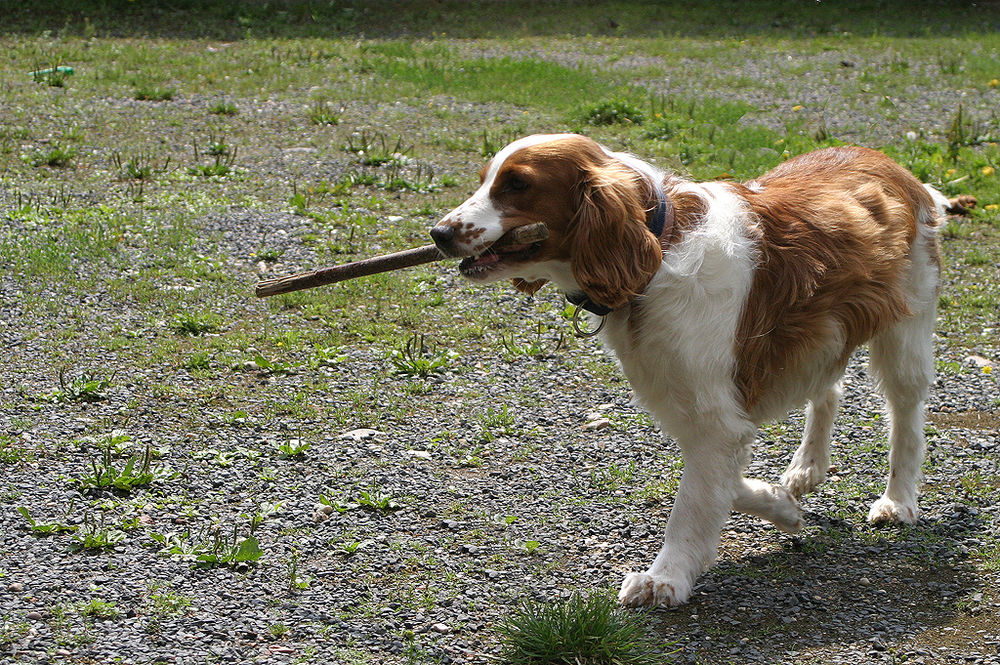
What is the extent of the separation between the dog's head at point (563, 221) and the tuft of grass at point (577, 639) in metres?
1.07

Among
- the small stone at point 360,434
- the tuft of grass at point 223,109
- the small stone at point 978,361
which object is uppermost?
the tuft of grass at point 223,109

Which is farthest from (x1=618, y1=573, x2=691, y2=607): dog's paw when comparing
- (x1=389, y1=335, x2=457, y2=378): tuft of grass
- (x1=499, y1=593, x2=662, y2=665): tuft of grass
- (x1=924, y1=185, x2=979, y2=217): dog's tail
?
(x1=389, y1=335, x2=457, y2=378): tuft of grass

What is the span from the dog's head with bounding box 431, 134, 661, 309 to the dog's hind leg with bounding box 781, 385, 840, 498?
4.85 ft

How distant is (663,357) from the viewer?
4.02 m

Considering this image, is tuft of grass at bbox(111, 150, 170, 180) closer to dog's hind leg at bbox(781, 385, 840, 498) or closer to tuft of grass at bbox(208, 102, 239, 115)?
tuft of grass at bbox(208, 102, 239, 115)

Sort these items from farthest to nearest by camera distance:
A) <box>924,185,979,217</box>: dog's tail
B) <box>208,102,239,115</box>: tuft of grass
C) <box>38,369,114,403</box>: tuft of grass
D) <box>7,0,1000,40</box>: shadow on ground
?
<box>7,0,1000,40</box>: shadow on ground
<box>208,102,239,115</box>: tuft of grass
<box>38,369,114,403</box>: tuft of grass
<box>924,185,979,217</box>: dog's tail

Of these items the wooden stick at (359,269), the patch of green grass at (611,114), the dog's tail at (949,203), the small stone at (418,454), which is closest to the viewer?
the wooden stick at (359,269)

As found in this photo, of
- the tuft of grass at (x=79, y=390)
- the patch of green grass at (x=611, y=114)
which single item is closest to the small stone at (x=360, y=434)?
the tuft of grass at (x=79, y=390)

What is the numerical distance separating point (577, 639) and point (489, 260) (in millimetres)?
1321

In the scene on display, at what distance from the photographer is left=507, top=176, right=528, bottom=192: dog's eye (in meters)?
3.94

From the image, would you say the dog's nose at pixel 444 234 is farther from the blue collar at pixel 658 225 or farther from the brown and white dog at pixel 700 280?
the blue collar at pixel 658 225

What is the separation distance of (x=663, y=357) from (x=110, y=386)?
3126mm

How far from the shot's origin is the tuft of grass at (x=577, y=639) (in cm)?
358

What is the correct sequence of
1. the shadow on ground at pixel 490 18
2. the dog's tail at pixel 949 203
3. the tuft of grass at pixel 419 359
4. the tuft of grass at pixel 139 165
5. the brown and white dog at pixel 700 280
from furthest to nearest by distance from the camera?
1. the shadow on ground at pixel 490 18
2. the tuft of grass at pixel 139 165
3. the tuft of grass at pixel 419 359
4. the dog's tail at pixel 949 203
5. the brown and white dog at pixel 700 280
